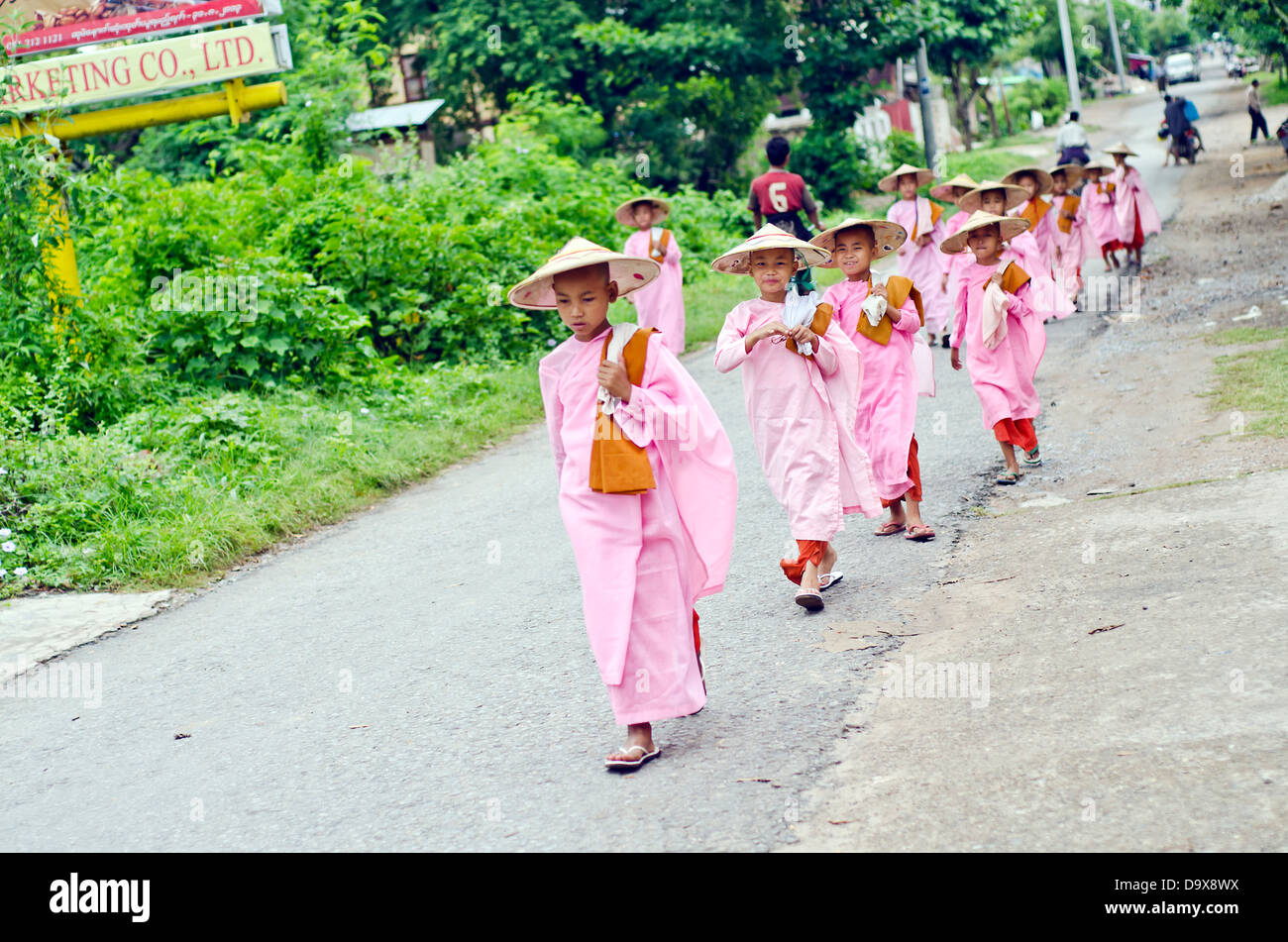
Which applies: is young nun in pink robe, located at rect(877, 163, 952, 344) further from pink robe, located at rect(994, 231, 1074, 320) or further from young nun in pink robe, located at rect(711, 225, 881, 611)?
young nun in pink robe, located at rect(711, 225, 881, 611)

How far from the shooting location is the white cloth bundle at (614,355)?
448cm

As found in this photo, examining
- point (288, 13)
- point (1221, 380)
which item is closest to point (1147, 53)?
point (288, 13)

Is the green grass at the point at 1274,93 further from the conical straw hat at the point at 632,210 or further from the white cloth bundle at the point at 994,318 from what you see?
the white cloth bundle at the point at 994,318

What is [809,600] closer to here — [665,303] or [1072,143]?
→ [665,303]

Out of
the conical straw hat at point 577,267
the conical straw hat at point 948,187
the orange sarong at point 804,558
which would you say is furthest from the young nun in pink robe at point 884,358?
the conical straw hat at point 948,187

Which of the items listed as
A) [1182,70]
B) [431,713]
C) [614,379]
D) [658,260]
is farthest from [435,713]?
[1182,70]

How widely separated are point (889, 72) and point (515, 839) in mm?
47263

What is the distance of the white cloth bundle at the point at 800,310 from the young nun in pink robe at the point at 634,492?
1337mm

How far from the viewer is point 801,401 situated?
6.07 meters

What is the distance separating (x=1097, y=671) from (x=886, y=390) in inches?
106

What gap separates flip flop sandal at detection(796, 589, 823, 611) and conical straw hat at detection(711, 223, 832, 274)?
1464mm

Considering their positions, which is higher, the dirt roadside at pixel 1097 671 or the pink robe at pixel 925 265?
the pink robe at pixel 925 265

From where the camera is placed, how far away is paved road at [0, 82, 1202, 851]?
4.08m

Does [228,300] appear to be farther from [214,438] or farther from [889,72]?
[889,72]
